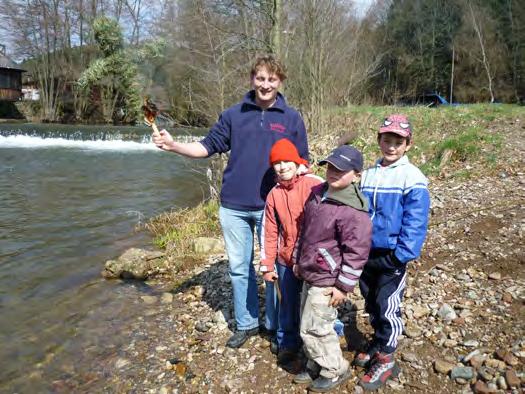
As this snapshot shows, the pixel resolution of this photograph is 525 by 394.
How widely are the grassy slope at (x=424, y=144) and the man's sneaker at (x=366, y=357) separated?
339cm

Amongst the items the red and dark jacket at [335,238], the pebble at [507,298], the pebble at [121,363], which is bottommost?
the pebble at [121,363]

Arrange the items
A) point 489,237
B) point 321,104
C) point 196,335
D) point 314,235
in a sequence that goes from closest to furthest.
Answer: point 314,235 → point 196,335 → point 489,237 → point 321,104

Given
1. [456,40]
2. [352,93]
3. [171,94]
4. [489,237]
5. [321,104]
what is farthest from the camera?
[171,94]

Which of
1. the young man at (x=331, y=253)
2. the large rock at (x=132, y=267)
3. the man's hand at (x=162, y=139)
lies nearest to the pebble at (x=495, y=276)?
→ the young man at (x=331, y=253)

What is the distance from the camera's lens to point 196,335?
13.7 feet

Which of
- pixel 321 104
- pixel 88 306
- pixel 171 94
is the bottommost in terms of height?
pixel 88 306

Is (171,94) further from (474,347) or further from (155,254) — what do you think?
(474,347)

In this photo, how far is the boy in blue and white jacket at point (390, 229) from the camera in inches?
111

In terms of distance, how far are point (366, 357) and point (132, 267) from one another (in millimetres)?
3822

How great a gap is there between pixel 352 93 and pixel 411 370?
37.0 feet

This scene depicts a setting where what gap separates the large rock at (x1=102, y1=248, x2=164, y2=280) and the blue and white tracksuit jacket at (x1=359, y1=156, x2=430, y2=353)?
12.3ft

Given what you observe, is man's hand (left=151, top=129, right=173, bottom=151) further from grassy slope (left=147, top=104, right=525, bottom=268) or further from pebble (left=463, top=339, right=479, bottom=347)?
grassy slope (left=147, top=104, right=525, bottom=268)

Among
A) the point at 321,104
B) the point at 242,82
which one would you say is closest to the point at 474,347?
the point at 242,82

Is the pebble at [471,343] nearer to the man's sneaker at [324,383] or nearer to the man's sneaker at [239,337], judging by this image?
the man's sneaker at [324,383]
